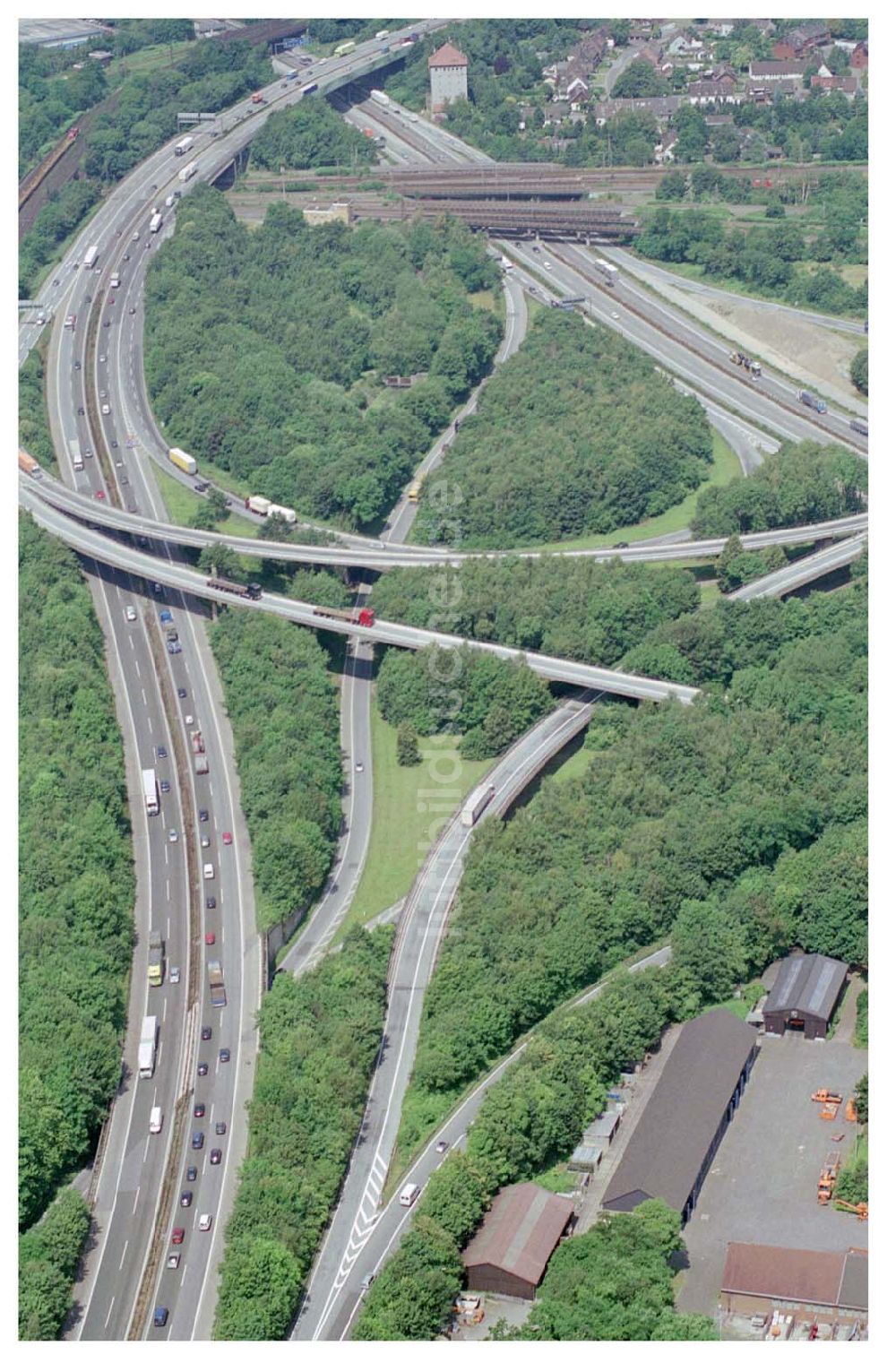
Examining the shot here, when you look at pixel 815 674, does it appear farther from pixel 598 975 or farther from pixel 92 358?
pixel 92 358

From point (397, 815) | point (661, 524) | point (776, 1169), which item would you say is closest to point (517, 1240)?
point (776, 1169)

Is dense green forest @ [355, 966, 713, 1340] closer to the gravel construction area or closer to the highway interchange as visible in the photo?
the highway interchange

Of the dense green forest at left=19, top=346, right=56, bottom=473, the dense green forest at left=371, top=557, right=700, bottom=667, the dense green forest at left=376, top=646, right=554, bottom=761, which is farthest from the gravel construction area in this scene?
the dense green forest at left=19, top=346, right=56, bottom=473

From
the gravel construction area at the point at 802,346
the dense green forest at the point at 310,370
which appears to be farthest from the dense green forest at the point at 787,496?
the dense green forest at the point at 310,370

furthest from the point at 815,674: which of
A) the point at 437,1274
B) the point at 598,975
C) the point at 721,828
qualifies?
the point at 437,1274

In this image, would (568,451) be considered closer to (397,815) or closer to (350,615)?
(350,615)

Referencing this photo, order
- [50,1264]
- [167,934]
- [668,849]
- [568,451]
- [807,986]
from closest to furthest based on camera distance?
[50,1264], [807,986], [167,934], [668,849], [568,451]
